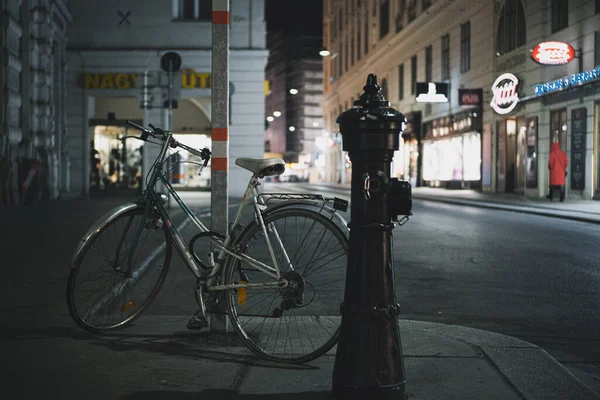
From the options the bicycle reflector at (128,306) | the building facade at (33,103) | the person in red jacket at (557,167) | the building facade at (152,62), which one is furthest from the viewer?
the building facade at (152,62)

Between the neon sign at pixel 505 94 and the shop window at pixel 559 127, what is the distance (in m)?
2.06

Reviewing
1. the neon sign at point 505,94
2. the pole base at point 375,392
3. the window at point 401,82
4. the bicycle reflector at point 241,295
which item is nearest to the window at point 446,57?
the window at point 401,82

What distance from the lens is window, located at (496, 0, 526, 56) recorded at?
2975 cm

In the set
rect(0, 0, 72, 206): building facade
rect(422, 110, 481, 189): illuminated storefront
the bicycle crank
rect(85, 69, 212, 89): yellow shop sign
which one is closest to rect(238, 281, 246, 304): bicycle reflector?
the bicycle crank

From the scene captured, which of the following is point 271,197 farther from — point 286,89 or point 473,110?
point 286,89

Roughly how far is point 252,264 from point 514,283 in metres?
4.18

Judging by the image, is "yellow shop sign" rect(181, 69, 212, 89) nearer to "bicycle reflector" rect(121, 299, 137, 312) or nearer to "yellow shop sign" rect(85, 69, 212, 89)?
"yellow shop sign" rect(85, 69, 212, 89)

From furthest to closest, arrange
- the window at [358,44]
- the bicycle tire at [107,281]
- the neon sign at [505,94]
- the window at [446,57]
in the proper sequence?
the window at [358,44] < the window at [446,57] < the neon sign at [505,94] < the bicycle tire at [107,281]

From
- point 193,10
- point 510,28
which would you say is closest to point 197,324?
point 193,10

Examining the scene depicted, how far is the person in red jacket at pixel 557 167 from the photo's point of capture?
2359 cm

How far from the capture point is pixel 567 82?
24.6m

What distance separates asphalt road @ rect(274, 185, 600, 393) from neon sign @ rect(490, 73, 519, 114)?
15.1 m

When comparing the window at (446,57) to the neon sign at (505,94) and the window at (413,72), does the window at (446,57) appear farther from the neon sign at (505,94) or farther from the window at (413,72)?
the neon sign at (505,94)

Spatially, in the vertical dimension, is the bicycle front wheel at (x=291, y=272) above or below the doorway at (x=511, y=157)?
below
